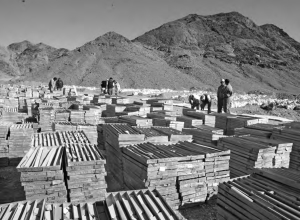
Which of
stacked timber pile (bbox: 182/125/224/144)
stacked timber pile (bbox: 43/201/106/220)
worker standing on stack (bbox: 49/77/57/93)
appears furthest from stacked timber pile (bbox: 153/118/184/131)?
worker standing on stack (bbox: 49/77/57/93)

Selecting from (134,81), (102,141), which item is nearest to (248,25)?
(134,81)

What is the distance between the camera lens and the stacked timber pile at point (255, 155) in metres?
6.58

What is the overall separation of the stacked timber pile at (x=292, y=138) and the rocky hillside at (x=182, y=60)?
134ft

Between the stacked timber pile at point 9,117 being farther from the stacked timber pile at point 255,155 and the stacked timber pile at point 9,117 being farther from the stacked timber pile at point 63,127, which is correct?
the stacked timber pile at point 255,155

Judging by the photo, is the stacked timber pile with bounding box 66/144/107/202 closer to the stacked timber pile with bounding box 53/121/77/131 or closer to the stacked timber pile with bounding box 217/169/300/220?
the stacked timber pile with bounding box 217/169/300/220

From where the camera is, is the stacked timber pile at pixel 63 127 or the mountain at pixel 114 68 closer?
the stacked timber pile at pixel 63 127

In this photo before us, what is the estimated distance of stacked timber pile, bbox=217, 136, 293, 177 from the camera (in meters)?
6.58

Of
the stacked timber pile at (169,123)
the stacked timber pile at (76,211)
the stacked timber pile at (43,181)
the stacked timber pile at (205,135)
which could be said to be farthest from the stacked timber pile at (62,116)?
the stacked timber pile at (76,211)

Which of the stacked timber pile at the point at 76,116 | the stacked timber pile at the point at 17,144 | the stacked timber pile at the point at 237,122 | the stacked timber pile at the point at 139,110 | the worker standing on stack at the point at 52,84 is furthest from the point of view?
the worker standing on stack at the point at 52,84

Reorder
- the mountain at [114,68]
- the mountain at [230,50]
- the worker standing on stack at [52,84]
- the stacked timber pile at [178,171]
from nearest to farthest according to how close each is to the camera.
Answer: the stacked timber pile at [178,171], the worker standing on stack at [52,84], the mountain at [114,68], the mountain at [230,50]

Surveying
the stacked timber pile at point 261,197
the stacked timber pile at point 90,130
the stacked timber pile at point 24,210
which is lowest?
the stacked timber pile at point 24,210

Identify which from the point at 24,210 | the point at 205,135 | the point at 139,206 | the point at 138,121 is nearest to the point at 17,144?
the point at 138,121

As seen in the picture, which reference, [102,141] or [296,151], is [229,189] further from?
[102,141]

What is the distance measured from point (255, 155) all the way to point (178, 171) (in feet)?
7.02
